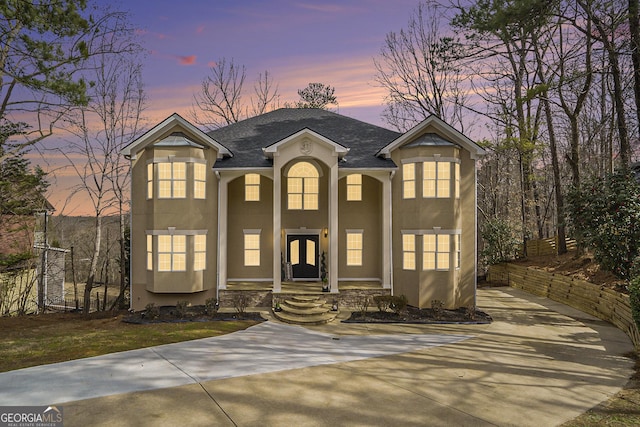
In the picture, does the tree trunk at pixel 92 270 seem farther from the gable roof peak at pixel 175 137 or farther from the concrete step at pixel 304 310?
the concrete step at pixel 304 310

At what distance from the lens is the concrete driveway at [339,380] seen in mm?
7289

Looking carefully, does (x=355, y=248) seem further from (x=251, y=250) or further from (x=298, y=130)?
(x=298, y=130)

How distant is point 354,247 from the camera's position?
19891 millimetres

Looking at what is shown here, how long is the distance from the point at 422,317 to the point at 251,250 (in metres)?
8.93

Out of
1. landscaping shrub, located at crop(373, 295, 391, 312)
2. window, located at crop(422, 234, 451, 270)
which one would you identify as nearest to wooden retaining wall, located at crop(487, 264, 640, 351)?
window, located at crop(422, 234, 451, 270)

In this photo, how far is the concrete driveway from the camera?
7289 mm

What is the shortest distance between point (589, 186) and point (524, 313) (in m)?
6.27

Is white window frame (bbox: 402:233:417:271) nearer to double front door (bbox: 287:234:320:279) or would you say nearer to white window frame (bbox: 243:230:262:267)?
double front door (bbox: 287:234:320:279)

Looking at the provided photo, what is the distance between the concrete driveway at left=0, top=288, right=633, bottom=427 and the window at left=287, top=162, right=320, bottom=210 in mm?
7821

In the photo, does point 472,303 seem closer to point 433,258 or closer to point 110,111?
point 433,258

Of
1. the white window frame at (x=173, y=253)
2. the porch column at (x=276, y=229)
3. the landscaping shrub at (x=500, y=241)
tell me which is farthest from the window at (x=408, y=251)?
the landscaping shrub at (x=500, y=241)

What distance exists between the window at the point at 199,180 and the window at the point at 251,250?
3275mm

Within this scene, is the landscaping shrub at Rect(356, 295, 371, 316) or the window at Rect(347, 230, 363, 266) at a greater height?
the window at Rect(347, 230, 363, 266)

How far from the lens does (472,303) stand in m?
17.6
